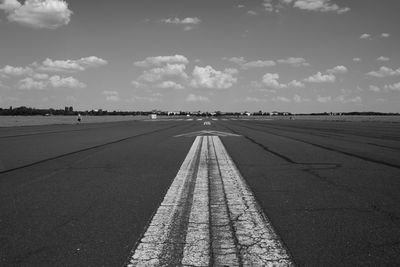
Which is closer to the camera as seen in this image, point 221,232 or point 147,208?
point 221,232

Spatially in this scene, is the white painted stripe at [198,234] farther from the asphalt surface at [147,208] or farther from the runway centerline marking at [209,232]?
the asphalt surface at [147,208]

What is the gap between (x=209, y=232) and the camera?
3859 mm

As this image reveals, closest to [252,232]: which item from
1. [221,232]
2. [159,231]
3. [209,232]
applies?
[221,232]

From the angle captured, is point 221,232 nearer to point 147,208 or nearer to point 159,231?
point 159,231

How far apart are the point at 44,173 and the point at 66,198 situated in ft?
8.92

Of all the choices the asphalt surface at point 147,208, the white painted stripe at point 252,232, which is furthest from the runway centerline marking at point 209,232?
the asphalt surface at point 147,208

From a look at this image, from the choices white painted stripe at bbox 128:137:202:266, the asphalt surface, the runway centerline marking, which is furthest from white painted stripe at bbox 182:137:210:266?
the asphalt surface

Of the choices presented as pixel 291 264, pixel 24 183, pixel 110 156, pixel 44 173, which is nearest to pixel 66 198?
pixel 24 183

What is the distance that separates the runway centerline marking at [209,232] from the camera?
125 inches

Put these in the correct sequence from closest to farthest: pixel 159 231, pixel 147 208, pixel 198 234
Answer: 1. pixel 198 234
2. pixel 159 231
3. pixel 147 208

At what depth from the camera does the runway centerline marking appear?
3188 mm

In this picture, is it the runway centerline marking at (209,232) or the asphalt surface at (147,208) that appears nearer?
the runway centerline marking at (209,232)

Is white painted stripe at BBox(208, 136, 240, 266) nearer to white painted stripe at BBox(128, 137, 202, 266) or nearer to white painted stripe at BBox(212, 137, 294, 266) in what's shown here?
white painted stripe at BBox(212, 137, 294, 266)

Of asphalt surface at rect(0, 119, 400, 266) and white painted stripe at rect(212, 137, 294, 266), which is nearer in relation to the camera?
white painted stripe at rect(212, 137, 294, 266)
